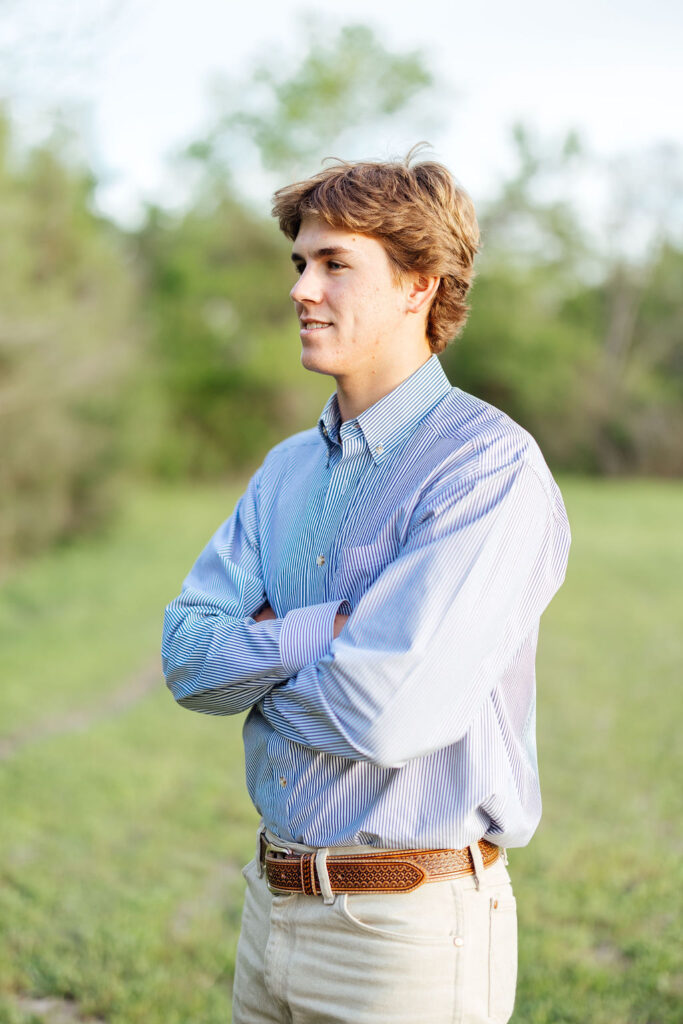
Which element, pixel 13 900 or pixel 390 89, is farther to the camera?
pixel 390 89

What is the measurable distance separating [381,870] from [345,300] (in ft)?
3.62

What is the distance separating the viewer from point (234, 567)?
2295 mm

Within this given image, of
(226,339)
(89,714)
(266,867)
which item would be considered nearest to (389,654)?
(266,867)

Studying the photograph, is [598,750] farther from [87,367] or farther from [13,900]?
[87,367]

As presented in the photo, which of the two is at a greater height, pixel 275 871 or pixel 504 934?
pixel 275 871

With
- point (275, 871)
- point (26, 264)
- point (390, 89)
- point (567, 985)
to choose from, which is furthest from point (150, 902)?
point (390, 89)

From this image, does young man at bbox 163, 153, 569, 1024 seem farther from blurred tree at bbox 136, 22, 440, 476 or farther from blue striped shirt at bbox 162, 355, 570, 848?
blurred tree at bbox 136, 22, 440, 476

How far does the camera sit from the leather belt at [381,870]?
1.88 meters

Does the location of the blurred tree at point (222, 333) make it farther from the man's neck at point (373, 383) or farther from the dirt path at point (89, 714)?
the man's neck at point (373, 383)

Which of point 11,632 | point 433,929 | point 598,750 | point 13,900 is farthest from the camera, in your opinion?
point 11,632

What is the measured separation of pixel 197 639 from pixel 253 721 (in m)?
0.21

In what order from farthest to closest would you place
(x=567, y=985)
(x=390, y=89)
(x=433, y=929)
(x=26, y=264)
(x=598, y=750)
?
(x=390, y=89) → (x=26, y=264) → (x=598, y=750) → (x=567, y=985) → (x=433, y=929)

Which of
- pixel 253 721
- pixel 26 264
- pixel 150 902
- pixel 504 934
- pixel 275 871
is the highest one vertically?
pixel 26 264

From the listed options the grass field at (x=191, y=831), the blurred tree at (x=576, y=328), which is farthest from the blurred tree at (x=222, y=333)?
the grass field at (x=191, y=831)
